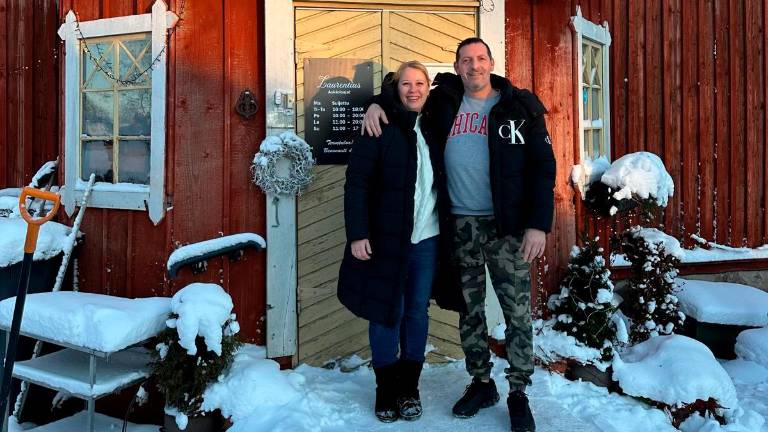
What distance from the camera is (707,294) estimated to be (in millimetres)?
5297

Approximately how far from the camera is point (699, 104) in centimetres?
626

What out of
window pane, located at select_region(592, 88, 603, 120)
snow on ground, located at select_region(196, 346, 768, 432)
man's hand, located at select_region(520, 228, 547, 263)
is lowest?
snow on ground, located at select_region(196, 346, 768, 432)

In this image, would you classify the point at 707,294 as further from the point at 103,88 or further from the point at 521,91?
the point at 103,88

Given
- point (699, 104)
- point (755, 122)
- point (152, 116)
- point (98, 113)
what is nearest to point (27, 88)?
point (98, 113)

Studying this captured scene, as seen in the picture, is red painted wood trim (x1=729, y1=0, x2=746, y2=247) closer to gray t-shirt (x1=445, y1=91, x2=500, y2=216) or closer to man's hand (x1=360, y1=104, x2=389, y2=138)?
gray t-shirt (x1=445, y1=91, x2=500, y2=216)

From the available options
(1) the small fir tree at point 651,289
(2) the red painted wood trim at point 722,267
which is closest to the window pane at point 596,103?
(1) the small fir tree at point 651,289

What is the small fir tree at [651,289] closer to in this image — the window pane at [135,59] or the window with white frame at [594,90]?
the window with white frame at [594,90]

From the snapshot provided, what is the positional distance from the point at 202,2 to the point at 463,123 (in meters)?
2.14

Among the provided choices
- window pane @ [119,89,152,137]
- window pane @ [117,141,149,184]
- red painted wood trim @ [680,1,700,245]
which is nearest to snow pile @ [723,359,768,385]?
red painted wood trim @ [680,1,700,245]

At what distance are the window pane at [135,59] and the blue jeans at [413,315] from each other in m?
2.45

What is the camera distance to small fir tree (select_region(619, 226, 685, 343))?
15.3 ft

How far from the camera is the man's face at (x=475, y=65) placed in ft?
9.86

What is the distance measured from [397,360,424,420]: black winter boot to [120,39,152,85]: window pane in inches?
107

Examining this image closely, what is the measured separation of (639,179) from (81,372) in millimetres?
4133
